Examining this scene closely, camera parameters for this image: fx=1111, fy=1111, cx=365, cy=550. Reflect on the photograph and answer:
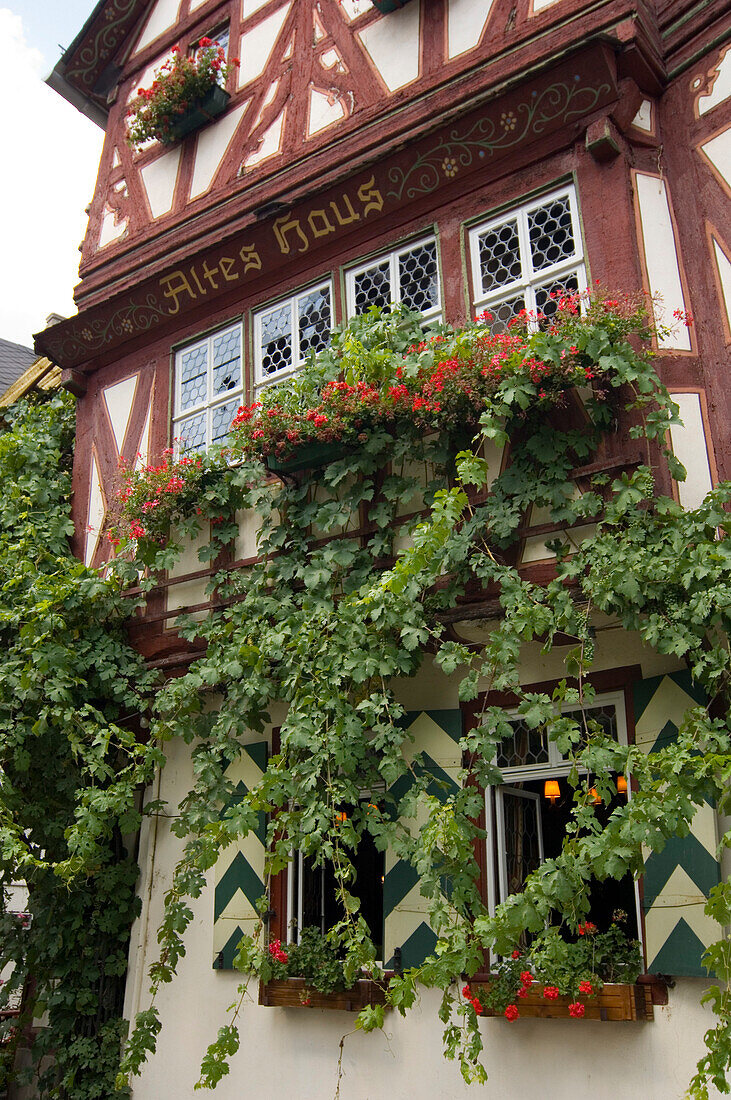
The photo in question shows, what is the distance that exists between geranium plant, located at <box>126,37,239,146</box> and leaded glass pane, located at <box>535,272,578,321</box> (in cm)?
383

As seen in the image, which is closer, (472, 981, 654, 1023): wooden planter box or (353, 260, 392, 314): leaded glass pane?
(472, 981, 654, 1023): wooden planter box

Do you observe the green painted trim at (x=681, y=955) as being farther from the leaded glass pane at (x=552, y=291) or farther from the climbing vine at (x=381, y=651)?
the leaded glass pane at (x=552, y=291)

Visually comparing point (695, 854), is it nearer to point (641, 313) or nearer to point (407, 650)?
point (407, 650)

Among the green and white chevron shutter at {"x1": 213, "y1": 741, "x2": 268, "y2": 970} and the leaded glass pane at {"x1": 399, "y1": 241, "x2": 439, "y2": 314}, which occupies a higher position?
the leaded glass pane at {"x1": 399, "y1": 241, "x2": 439, "y2": 314}

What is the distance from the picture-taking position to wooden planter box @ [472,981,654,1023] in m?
5.29

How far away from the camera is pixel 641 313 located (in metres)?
5.91

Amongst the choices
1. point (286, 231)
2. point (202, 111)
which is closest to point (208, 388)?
point (286, 231)

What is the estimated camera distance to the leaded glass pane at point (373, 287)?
297 inches

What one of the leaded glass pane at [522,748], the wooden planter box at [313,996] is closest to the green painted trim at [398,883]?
the wooden planter box at [313,996]

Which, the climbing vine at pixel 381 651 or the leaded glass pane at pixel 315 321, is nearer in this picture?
the climbing vine at pixel 381 651

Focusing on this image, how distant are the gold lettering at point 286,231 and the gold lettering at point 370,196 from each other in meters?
0.56

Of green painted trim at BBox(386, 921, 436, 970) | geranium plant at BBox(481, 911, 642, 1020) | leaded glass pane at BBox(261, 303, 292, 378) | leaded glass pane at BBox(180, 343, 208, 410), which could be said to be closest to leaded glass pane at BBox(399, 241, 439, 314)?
leaded glass pane at BBox(261, 303, 292, 378)

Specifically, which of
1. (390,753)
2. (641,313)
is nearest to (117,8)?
(641,313)

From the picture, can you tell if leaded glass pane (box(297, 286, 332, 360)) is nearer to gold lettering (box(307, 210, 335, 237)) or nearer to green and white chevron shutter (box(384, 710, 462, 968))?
gold lettering (box(307, 210, 335, 237))
